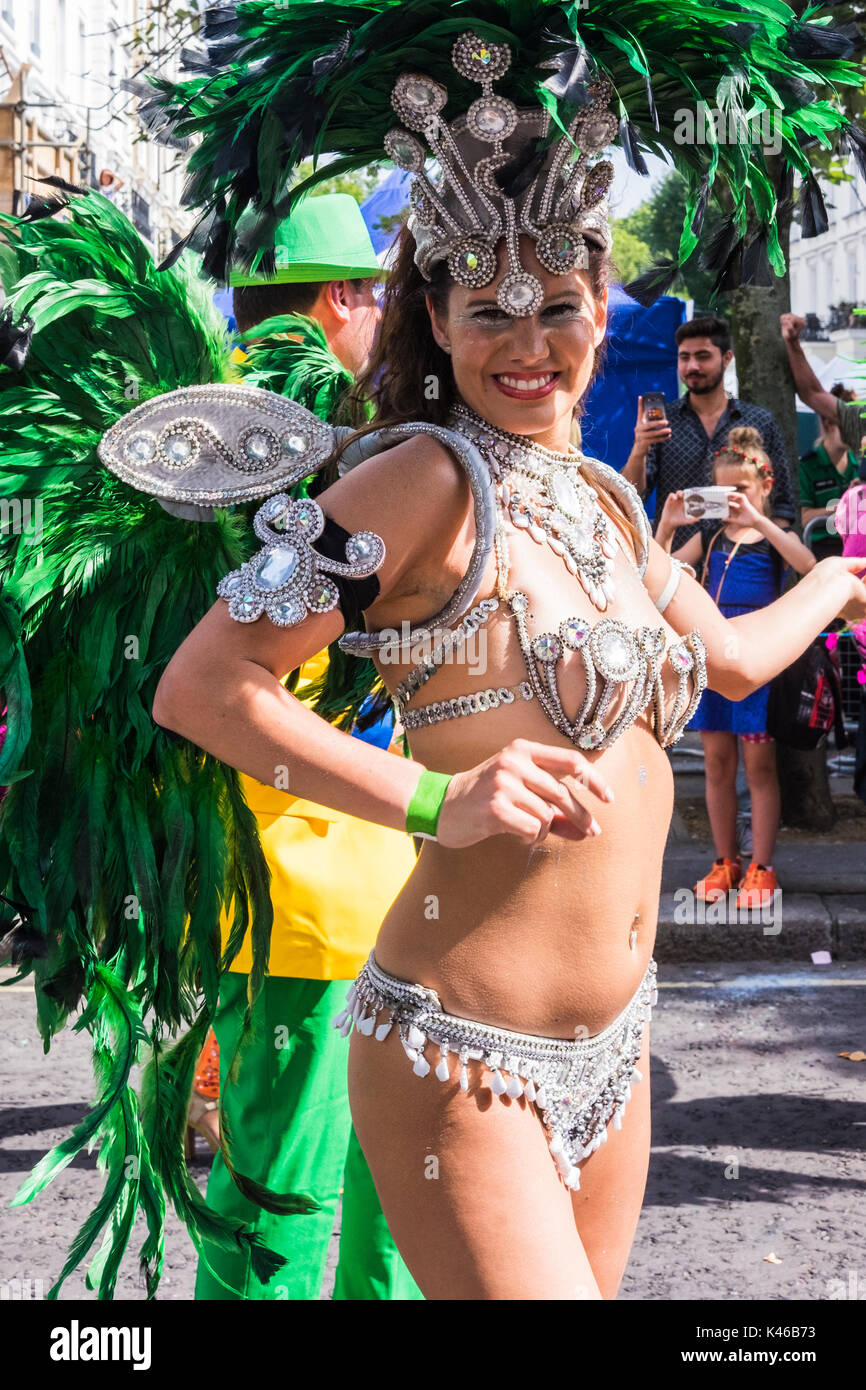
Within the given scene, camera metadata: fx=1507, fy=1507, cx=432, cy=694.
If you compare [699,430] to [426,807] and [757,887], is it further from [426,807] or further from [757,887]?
[426,807]

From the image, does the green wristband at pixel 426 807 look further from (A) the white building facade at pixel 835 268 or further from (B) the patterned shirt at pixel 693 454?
(A) the white building facade at pixel 835 268

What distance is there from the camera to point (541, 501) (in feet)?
7.06

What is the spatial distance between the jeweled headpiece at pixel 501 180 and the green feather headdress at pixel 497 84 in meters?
0.04

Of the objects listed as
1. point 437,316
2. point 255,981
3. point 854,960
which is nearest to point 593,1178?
point 255,981

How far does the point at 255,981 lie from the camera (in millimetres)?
2465

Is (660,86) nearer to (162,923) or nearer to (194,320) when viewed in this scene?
(194,320)

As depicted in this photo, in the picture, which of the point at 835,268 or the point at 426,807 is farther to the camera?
the point at 835,268

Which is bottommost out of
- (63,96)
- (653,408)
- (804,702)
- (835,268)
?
(804,702)

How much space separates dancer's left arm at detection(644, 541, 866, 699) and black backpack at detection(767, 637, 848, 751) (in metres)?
3.79

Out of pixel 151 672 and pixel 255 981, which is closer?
pixel 151 672

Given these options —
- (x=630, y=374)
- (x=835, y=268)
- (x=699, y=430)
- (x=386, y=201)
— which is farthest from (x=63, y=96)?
(x=835, y=268)

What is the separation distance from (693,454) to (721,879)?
2040 mm
